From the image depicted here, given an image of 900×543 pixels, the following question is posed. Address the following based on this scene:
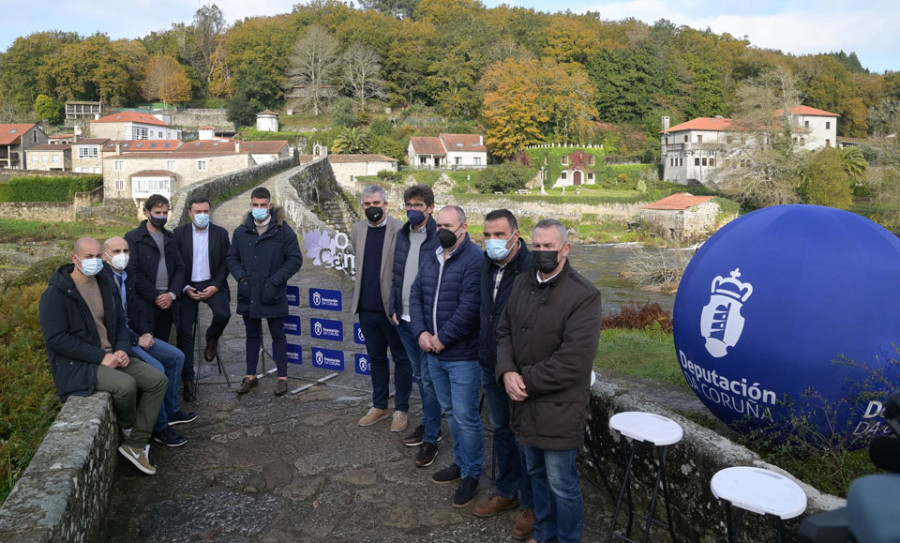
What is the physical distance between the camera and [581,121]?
76.9m

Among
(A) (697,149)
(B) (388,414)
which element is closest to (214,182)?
(B) (388,414)

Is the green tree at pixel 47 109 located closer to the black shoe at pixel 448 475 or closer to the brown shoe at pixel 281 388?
the brown shoe at pixel 281 388

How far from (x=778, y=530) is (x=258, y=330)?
552 cm

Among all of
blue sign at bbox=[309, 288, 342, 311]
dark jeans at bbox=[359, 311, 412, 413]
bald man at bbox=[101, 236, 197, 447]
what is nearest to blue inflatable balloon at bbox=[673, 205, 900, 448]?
dark jeans at bbox=[359, 311, 412, 413]

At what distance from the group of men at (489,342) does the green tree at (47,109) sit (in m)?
107

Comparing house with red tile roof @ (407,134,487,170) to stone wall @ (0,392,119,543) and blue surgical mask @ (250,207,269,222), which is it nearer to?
blue surgical mask @ (250,207,269,222)

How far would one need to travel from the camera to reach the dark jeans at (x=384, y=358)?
6137mm

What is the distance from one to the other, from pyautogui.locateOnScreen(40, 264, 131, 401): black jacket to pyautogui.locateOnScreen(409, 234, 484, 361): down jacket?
2469 mm

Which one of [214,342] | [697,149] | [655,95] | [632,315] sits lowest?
[632,315]

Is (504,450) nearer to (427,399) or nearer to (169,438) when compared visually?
(427,399)

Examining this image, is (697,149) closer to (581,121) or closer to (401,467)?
(581,121)

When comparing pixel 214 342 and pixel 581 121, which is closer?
pixel 214 342

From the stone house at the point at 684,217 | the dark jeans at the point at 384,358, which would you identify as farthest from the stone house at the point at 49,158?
the dark jeans at the point at 384,358

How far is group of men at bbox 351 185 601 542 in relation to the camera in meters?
3.81
